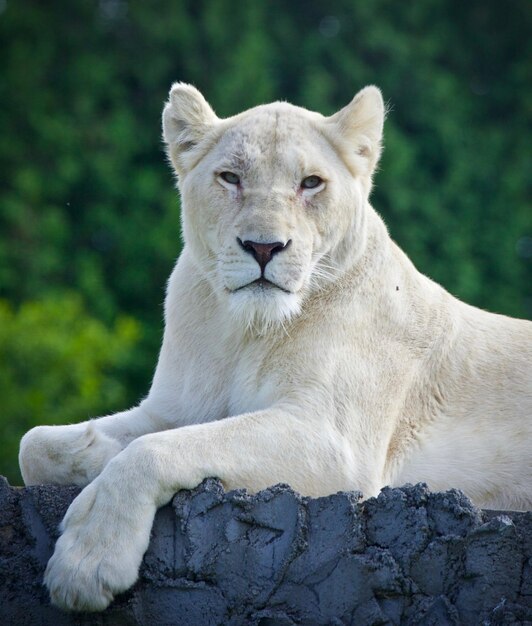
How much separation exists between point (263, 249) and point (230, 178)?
48 centimetres

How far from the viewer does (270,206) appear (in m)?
5.22

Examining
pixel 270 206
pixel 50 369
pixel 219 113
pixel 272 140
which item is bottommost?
pixel 50 369

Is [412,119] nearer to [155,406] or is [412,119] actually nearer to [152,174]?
[152,174]

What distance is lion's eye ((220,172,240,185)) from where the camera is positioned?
5418mm

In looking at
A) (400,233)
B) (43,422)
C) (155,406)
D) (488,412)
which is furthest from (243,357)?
(400,233)

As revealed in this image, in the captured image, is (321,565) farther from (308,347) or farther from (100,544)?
(308,347)

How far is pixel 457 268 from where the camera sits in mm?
16719

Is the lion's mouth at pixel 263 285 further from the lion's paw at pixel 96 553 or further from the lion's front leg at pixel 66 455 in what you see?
the lion's paw at pixel 96 553

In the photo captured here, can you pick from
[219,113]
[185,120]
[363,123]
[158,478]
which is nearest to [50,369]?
[219,113]

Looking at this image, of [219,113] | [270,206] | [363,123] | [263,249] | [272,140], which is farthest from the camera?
[219,113]

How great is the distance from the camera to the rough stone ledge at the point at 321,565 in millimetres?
4328

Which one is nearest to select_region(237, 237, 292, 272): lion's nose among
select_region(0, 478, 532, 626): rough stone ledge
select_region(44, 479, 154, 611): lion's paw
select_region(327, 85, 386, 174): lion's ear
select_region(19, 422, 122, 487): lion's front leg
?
select_region(327, 85, 386, 174): lion's ear

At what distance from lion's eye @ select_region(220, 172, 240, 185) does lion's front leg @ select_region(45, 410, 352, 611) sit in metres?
1.04

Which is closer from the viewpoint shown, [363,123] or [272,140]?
[272,140]
